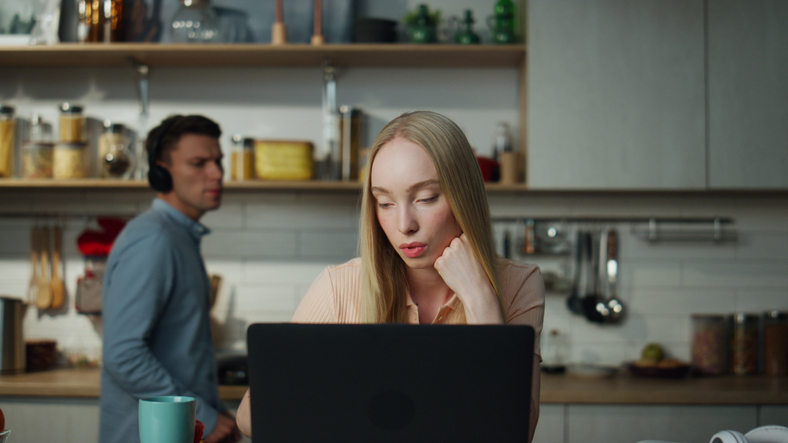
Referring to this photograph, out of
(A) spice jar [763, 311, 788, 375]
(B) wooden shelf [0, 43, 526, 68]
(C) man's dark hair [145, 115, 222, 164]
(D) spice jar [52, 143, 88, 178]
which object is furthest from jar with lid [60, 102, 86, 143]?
(A) spice jar [763, 311, 788, 375]

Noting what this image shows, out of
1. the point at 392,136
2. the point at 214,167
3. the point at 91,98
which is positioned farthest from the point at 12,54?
the point at 392,136

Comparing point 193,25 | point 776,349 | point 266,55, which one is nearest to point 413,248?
point 266,55

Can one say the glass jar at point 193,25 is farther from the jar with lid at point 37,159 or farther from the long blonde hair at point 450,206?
the long blonde hair at point 450,206

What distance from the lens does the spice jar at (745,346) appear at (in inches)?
109

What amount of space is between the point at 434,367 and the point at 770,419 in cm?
210

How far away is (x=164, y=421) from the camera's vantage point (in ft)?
3.13

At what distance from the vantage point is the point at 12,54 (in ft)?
9.12

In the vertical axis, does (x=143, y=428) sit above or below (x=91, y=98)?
below

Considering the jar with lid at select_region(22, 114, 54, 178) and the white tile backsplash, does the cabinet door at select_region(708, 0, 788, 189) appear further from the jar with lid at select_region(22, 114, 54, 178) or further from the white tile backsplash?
the jar with lid at select_region(22, 114, 54, 178)

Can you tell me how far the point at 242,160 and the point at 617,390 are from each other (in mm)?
1665

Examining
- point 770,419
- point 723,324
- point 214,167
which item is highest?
point 214,167

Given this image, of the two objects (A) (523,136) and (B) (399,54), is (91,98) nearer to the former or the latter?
(B) (399,54)

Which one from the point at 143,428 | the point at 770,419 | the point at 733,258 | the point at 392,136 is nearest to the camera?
the point at 143,428

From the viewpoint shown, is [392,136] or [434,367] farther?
[392,136]
